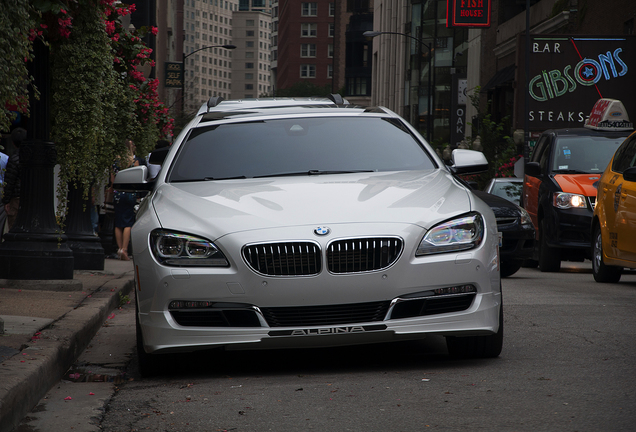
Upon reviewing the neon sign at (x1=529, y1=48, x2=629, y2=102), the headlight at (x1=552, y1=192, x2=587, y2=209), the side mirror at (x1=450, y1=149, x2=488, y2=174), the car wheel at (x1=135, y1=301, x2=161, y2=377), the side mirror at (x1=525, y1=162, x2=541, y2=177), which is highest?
the neon sign at (x1=529, y1=48, x2=629, y2=102)

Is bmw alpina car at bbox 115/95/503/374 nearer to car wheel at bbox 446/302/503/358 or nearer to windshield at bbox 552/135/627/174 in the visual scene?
car wheel at bbox 446/302/503/358

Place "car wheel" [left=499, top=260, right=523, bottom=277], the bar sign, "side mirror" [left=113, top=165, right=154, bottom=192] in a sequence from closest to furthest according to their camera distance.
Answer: "side mirror" [left=113, top=165, right=154, bottom=192] → "car wheel" [left=499, top=260, right=523, bottom=277] → the bar sign

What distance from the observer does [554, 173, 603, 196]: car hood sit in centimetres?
1395

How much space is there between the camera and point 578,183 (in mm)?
14094

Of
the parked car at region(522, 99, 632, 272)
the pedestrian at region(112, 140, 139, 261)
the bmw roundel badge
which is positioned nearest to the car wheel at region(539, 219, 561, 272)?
the parked car at region(522, 99, 632, 272)

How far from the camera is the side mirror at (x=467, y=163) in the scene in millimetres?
6878

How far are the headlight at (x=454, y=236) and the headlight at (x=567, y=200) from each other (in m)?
8.67

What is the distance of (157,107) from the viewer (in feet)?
50.2

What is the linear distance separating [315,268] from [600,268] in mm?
7500

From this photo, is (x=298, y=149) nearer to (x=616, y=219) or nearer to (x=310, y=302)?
(x=310, y=302)

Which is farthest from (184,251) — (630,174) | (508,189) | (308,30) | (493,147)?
(308,30)

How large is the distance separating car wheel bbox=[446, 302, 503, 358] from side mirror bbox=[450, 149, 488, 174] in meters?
1.31

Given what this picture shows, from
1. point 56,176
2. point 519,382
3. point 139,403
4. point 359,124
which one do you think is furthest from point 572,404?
point 56,176

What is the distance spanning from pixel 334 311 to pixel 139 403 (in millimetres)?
1147
